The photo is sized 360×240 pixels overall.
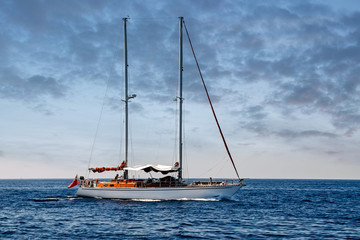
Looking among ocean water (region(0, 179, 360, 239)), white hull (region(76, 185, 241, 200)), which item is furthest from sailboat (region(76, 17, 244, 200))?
ocean water (region(0, 179, 360, 239))

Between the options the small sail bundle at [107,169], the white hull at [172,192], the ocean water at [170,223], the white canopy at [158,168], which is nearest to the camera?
Answer: the ocean water at [170,223]

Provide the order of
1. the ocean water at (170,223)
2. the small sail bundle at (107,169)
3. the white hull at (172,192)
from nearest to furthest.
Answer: the ocean water at (170,223), the white hull at (172,192), the small sail bundle at (107,169)

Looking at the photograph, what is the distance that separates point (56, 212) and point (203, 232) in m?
19.9

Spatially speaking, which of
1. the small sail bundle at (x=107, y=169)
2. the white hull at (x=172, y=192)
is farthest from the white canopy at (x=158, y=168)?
the small sail bundle at (x=107, y=169)

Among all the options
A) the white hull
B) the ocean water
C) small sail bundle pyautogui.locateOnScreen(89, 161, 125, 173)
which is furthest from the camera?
small sail bundle pyautogui.locateOnScreen(89, 161, 125, 173)

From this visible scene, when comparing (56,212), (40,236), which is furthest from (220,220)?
(56,212)

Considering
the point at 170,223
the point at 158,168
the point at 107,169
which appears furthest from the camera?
the point at 107,169

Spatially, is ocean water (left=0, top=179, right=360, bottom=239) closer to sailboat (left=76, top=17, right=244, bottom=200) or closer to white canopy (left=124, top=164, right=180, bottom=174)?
sailboat (left=76, top=17, right=244, bottom=200)

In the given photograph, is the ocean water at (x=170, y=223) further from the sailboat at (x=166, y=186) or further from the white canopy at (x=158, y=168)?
the white canopy at (x=158, y=168)

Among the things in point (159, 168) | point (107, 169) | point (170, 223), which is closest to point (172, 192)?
point (159, 168)

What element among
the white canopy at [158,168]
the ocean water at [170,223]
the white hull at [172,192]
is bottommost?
the ocean water at [170,223]

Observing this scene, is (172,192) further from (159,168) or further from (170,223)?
(170,223)

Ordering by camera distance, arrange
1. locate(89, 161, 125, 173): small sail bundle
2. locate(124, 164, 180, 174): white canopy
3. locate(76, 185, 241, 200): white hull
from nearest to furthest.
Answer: locate(76, 185, 241, 200): white hull, locate(124, 164, 180, 174): white canopy, locate(89, 161, 125, 173): small sail bundle

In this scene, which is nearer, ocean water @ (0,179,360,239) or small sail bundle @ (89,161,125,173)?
ocean water @ (0,179,360,239)
